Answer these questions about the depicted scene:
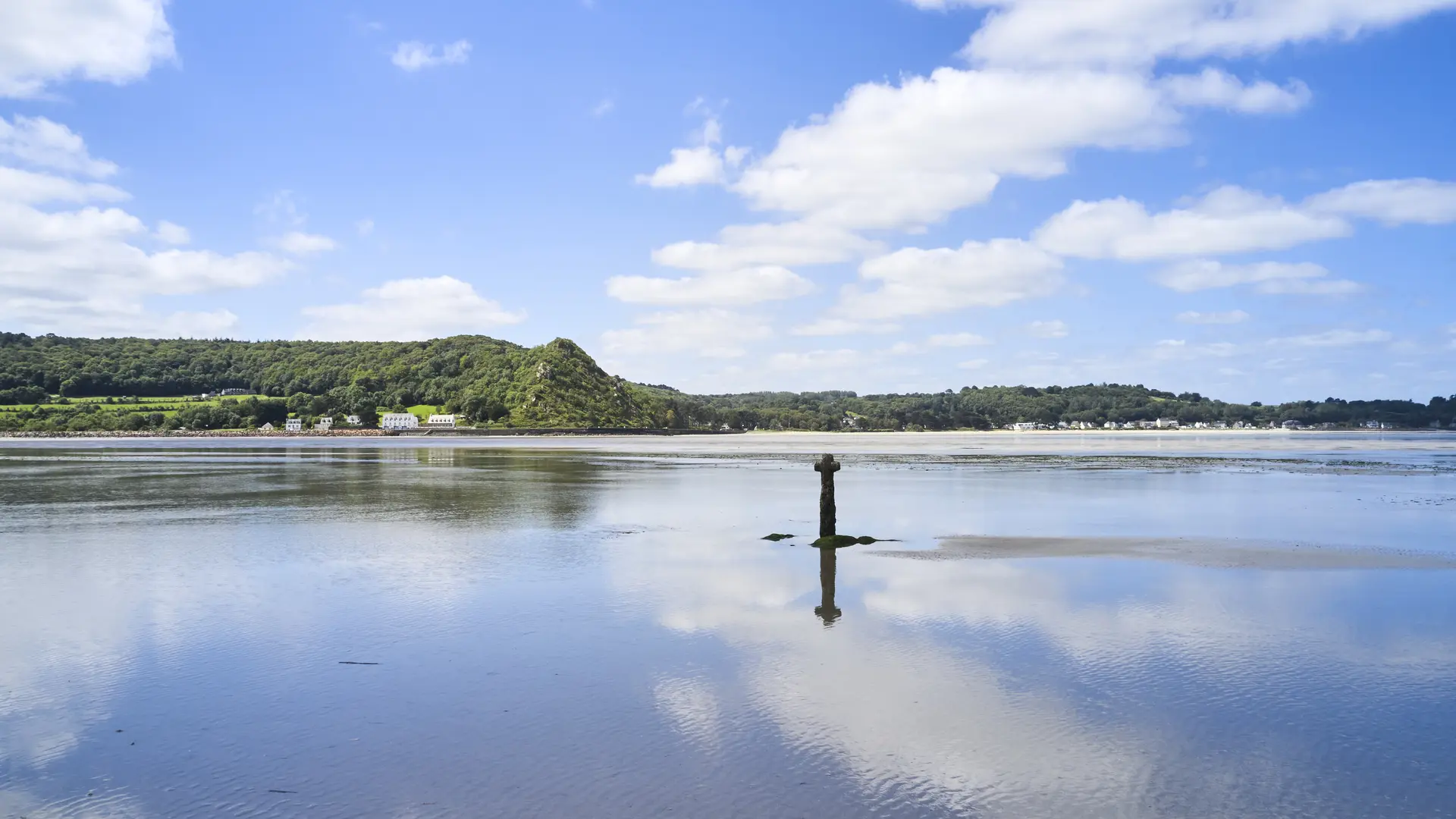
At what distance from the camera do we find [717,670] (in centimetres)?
1048

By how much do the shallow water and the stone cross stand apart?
1.62 metres

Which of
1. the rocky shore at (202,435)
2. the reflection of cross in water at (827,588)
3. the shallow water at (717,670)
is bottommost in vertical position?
the reflection of cross in water at (827,588)

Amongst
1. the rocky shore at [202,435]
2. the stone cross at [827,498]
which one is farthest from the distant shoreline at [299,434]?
the stone cross at [827,498]

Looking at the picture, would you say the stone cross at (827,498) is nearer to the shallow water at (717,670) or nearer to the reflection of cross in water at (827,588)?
the reflection of cross in water at (827,588)

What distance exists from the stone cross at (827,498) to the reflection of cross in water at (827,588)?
1005mm

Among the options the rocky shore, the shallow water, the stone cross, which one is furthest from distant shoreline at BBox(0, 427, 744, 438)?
the stone cross

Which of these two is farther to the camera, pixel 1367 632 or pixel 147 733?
pixel 1367 632

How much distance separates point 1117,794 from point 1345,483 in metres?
41.9

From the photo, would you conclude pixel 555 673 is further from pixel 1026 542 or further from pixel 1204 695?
pixel 1026 542

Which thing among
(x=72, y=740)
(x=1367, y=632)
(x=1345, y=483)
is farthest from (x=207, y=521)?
(x=1345, y=483)

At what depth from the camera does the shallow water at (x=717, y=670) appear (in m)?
7.09

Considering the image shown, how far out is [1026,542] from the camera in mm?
21797

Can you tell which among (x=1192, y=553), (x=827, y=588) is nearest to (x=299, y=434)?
(x=827, y=588)

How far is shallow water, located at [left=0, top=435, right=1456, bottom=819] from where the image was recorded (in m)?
7.09
